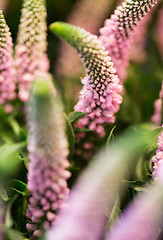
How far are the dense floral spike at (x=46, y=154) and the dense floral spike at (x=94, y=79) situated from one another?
0.11 m

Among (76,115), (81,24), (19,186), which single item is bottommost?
(19,186)

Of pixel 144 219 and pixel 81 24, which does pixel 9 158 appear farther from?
pixel 81 24

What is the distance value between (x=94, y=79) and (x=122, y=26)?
0.12 m

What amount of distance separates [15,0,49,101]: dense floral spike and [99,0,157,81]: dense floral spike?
0.36 ft

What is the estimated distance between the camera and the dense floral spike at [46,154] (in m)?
0.31

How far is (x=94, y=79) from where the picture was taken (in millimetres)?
504

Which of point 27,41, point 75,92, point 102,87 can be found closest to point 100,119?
point 102,87

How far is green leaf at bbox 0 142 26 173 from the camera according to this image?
1.48 feet

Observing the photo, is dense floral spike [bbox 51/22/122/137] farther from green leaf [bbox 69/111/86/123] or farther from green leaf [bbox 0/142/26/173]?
green leaf [bbox 0/142/26/173]

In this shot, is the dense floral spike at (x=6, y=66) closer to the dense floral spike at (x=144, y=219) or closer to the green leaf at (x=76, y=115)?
the green leaf at (x=76, y=115)

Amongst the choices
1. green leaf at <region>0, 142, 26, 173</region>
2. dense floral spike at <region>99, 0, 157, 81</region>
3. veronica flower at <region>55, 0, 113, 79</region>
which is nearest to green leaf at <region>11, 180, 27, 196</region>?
green leaf at <region>0, 142, 26, 173</region>

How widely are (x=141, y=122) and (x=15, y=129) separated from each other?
297 millimetres

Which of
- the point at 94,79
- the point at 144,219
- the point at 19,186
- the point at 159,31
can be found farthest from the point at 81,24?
the point at 144,219

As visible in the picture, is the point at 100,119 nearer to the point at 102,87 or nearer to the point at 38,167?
the point at 102,87
